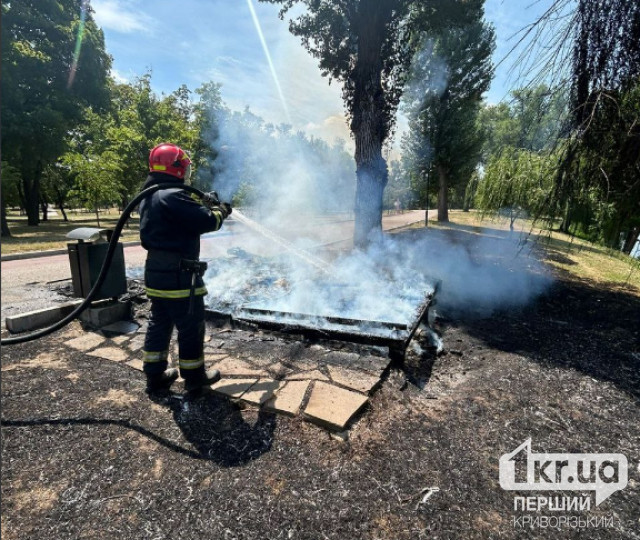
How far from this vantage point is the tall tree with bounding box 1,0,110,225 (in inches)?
622

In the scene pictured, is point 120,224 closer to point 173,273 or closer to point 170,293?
point 173,273

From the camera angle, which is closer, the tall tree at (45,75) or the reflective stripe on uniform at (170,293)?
the reflective stripe on uniform at (170,293)

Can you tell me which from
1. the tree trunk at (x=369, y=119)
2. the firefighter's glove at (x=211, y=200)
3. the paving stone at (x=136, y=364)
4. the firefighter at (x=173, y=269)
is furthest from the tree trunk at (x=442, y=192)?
the paving stone at (x=136, y=364)

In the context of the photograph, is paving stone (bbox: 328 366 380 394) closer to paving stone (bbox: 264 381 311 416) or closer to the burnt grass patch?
the burnt grass patch

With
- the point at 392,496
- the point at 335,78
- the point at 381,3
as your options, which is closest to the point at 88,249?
the point at 392,496

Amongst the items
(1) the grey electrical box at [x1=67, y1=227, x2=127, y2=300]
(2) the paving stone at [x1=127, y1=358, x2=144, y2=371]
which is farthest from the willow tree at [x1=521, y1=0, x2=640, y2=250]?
(1) the grey electrical box at [x1=67, y1=227, x2=127, y2=300]

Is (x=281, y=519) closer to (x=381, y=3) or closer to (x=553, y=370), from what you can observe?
(x=553, y=370)

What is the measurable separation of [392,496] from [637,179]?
2801 mm

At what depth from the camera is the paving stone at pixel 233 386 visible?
3117mm

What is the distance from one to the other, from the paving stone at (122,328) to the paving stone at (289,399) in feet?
7.83

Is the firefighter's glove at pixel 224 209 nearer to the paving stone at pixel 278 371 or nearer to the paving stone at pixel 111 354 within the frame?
the paving stone at pixel 278 371

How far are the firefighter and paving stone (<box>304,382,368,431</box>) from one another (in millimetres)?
1080

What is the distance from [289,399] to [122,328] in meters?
2.76

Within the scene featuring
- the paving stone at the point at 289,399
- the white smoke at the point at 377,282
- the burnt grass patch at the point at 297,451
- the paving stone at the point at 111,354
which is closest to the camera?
the burnt grass patch at the point at 297,451
